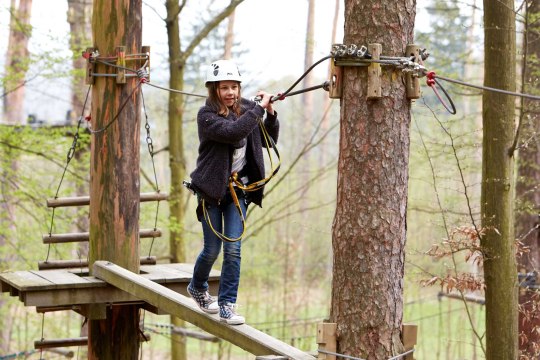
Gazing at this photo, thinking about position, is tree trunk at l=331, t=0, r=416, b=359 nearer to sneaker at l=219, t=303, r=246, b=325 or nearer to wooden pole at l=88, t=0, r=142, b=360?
sneaker at l=219, t=303, r=246, b=325

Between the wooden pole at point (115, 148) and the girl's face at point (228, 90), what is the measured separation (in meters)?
1.91

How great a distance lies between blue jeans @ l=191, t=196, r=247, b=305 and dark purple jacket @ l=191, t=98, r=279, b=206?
0.08 meters

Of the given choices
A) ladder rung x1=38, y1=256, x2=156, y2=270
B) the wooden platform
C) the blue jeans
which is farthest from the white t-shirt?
ladder rung x1=38, y1=256, x2=156, y2=270

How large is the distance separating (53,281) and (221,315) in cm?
180

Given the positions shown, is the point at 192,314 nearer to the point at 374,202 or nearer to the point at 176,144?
the point at 374,202

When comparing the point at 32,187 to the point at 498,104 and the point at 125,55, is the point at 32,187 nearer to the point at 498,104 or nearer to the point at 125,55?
the point at 125,55

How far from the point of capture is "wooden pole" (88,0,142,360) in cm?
589

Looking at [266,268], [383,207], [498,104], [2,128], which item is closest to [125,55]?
[498,104]

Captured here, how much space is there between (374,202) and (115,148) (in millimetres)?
2959

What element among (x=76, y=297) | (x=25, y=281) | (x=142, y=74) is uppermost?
(x=142, y=74)

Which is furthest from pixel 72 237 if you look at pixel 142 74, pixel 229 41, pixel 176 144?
pixel 229 41

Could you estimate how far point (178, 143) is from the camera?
937 cm

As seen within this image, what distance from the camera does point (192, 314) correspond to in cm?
451

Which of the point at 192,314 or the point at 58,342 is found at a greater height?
the point at 192,314
